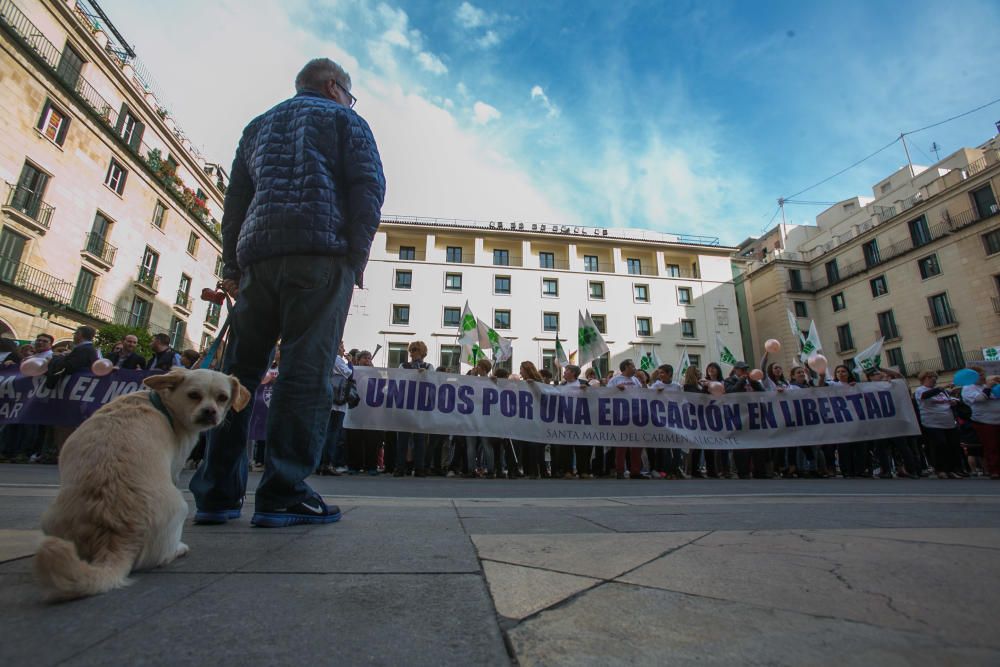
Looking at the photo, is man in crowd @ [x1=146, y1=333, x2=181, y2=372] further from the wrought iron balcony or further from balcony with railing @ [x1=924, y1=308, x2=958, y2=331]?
balcony with railing @ [x1=924, y1=308, x2=958, y2=331]

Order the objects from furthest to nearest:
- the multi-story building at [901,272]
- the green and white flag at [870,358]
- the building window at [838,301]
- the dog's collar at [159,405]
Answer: the building window at [838,301] < the multi-story building at [901,272] < the green and white flag at [870,358] < the dog's collar at [159,405]

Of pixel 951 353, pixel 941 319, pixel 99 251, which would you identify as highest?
pixel 99 251

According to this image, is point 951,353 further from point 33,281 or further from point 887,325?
point 33,281

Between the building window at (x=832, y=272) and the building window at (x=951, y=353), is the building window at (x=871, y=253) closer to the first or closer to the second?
A: the building window at (x=832, y=272)

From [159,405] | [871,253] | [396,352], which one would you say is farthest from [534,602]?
[871,253]

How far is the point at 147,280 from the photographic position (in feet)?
76.1

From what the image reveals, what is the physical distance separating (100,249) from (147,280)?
9.71 feet

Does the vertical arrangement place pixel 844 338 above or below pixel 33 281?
above

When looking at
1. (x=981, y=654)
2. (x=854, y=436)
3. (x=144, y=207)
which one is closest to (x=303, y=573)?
(x=981, y=654)

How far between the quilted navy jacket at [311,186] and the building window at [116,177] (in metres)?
24.9

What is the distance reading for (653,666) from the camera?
652 mm

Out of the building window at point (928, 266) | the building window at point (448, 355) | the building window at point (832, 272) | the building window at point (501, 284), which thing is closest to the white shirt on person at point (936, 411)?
the building window at point (448, 355)

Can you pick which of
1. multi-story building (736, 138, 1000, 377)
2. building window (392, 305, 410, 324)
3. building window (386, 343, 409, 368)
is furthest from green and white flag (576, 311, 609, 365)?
multi-story building (736, 138, 1000, 377)

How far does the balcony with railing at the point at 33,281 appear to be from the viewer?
16.4 meters
